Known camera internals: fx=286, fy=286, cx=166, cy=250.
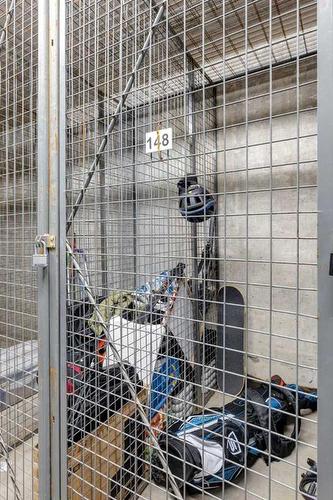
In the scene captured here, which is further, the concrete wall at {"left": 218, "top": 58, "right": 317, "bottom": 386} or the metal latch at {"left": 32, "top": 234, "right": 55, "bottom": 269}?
the concrete wall at {"left": 218, "top": 58, "right": 317, "bottom": 386}

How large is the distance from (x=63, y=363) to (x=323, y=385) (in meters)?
0.82

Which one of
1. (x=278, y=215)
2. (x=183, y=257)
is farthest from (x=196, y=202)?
(x=278, y=215)

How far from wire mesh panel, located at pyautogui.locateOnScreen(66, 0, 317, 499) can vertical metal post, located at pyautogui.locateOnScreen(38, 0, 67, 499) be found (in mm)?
49

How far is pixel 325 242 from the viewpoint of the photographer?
58 centimetres

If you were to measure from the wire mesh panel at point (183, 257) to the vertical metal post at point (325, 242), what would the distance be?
34mm

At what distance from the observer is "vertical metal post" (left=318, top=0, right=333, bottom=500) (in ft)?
1.87

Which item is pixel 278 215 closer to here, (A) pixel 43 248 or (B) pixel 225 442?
(B) pixel 225 442

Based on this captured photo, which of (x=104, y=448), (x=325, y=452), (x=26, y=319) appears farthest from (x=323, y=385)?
(x=26, y=319)

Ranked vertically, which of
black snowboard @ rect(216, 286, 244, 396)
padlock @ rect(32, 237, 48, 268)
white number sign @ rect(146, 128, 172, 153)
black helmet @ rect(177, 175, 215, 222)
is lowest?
black snowboard @ rect(216, 286, 244, 396)

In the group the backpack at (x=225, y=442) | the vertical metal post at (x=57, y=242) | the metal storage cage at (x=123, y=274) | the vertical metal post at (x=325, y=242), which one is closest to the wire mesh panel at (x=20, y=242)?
the metal storage cage at (x=123, y=274)

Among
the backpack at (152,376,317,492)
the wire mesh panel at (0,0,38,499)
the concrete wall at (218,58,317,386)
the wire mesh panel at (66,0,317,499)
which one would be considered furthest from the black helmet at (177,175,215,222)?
the concrete wall at (218,58,317,386)

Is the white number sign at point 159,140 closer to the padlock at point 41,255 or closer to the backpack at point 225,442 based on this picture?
the padlock at point 41,255

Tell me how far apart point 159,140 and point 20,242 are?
820 mm

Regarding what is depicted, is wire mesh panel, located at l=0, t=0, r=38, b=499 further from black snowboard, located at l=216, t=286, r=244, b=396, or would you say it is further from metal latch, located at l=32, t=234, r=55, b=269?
black snowboard, located at l=216, t=286, r=244, b=396
